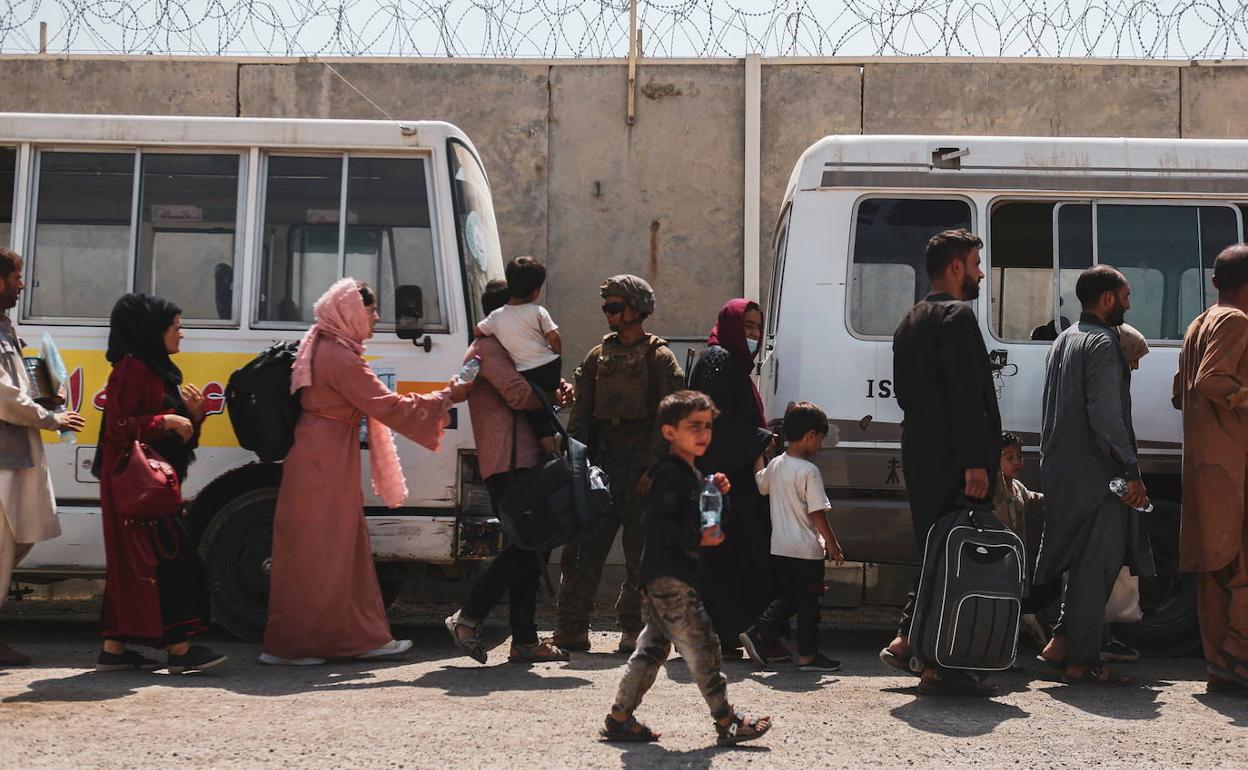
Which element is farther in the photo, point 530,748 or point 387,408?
point 387,408

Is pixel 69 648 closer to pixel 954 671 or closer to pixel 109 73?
pixel 954 671

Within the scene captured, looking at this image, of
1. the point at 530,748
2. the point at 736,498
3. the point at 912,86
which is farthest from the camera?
the point at 912,86

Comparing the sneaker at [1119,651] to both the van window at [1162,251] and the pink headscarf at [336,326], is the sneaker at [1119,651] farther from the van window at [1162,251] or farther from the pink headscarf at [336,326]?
the pink headscarf at [336,326]

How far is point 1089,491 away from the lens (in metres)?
5.88

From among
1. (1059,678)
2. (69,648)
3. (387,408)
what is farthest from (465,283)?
(1059,678)

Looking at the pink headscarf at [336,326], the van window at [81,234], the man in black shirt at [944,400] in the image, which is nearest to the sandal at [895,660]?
the man in black shirt at [944,400]

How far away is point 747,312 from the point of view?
259 inches

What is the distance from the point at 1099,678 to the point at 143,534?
A: 399 cm

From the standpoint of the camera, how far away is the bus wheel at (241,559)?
6809 mm

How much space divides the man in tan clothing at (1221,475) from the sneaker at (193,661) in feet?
13.2

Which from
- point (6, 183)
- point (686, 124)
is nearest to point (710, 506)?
point (6, 183)

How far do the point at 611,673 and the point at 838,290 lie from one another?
2.14 m

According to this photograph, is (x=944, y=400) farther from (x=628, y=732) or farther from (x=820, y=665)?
(x=628, y=732)

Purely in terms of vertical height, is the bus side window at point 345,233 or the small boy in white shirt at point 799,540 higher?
the bus side window at point 345,233
